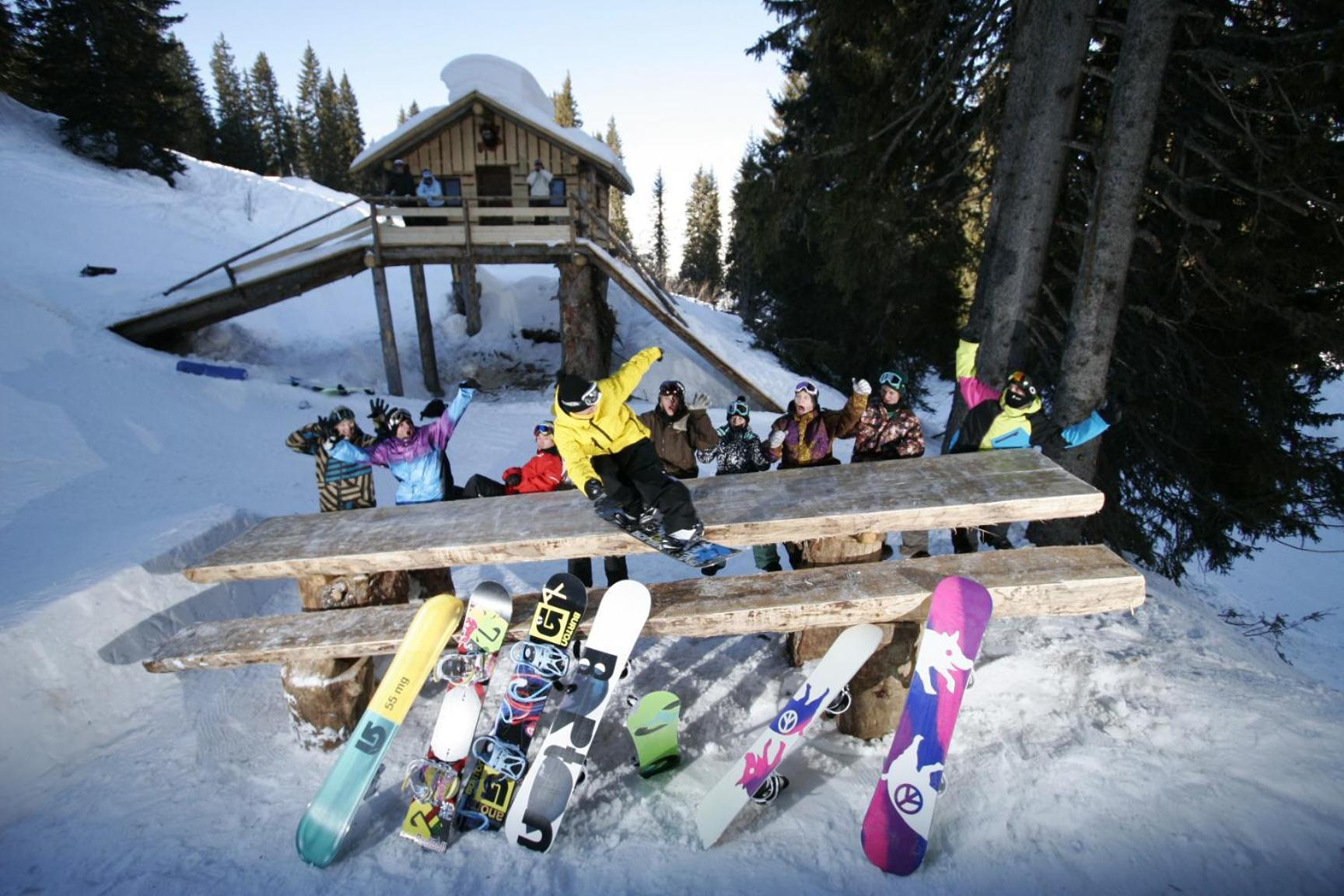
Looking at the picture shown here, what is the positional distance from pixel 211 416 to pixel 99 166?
16.0 meters

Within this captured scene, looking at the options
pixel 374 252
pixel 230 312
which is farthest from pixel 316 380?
pixel 374 252

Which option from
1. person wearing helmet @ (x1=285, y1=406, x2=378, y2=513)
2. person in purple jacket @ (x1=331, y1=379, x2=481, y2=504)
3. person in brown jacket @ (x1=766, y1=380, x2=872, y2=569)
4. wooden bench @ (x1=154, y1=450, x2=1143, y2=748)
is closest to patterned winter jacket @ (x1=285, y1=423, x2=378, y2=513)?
person wearing helmet @ (x1=285, y1=406, x2=378, y2=513)

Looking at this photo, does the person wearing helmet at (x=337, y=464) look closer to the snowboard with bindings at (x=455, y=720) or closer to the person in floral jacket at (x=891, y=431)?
the snowboard with bindings at (x=455, y=720)

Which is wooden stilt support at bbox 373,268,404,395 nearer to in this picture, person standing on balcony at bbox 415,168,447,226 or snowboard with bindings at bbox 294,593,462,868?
person standing on balcony at bbox 415,168,447,226

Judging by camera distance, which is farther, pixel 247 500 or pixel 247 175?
pixel 247 175

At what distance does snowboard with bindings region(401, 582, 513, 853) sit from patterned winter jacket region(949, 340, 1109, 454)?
3.48m

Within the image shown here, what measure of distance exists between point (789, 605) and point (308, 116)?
57713 mm

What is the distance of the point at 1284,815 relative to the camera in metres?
2.74

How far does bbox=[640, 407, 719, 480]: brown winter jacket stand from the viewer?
5.05m

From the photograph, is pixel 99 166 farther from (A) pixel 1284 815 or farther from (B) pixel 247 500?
(A) pixel 1284 815

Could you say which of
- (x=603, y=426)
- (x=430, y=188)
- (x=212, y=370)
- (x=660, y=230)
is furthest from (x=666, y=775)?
(x=660, y=230)

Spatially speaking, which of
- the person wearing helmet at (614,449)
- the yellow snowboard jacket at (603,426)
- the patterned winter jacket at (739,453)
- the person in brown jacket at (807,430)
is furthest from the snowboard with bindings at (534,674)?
the person in brown jacket at (807,430)

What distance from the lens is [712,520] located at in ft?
11.9

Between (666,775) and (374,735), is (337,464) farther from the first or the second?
(666,775)
